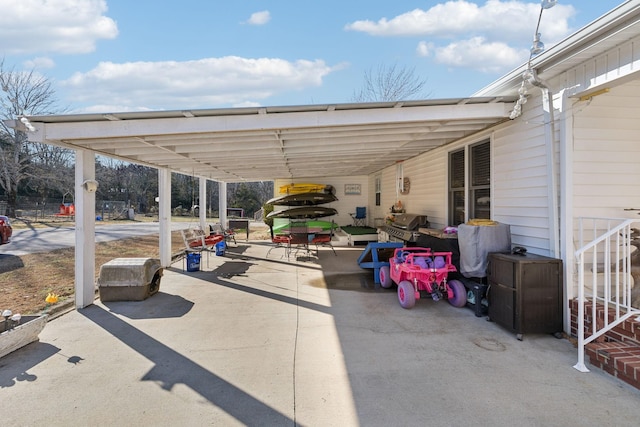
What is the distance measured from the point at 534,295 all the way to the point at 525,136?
2.05 metres

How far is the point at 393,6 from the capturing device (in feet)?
34.9

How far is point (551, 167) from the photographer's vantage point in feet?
12.0

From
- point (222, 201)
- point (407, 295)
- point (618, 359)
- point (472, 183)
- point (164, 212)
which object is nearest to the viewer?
point (618, 359)

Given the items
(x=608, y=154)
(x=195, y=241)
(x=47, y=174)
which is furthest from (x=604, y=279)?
(x=47, y=174)

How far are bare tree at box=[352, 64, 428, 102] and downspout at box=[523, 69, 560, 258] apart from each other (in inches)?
581

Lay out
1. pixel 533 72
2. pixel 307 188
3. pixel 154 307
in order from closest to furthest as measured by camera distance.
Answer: pixel 533 72 → pixel 154 307 → pixel 307 188

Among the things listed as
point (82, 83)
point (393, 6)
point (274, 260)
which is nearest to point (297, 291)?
point (274, 260)

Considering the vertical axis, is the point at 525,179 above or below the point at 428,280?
above

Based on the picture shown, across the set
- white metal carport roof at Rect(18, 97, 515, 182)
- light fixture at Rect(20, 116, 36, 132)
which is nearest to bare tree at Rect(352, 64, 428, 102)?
white metal carport roof at Rect(18, 97, 515, 182)

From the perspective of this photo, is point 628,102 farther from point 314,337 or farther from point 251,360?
point 251,360

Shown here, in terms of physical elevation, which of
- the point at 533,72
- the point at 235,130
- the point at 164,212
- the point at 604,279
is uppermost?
the point at 533,72

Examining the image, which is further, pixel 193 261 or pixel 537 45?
pixel 193 261

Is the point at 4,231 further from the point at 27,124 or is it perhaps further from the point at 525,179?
the point at 525,179

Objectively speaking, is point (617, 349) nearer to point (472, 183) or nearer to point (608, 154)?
point (608, 154)
